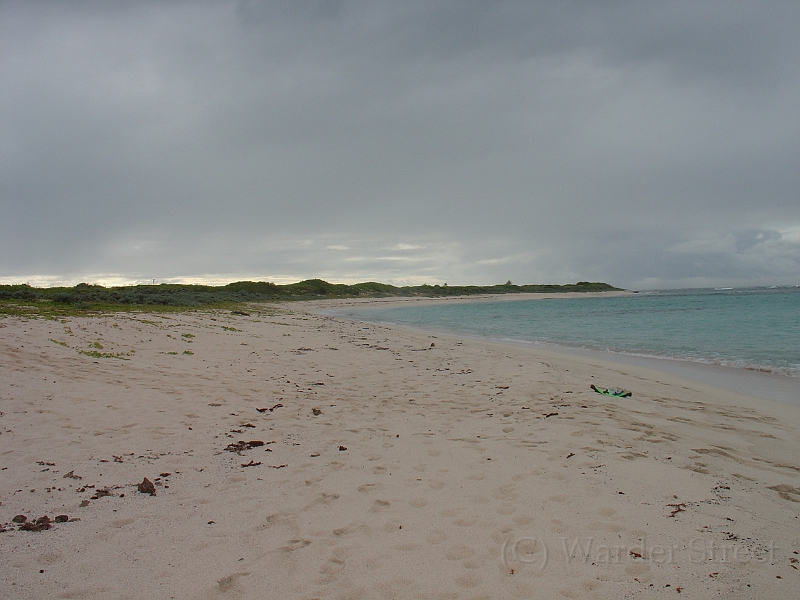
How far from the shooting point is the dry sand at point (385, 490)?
292 centimetres

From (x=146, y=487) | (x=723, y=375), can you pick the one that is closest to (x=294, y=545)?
(x=146, y=487)

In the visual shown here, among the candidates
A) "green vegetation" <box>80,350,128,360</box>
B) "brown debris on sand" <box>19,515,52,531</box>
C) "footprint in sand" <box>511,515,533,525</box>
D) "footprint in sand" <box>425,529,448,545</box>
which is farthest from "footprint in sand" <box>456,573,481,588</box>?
"green vegetation" <box>80,350,128,360</box>

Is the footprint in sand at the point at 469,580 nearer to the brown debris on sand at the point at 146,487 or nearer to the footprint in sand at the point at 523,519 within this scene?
the footprint in sand at the point at 523,519

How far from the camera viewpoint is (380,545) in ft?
10.8

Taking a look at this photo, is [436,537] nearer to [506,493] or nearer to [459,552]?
[459,552]

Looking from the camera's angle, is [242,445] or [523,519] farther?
[242,445]

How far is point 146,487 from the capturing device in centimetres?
407

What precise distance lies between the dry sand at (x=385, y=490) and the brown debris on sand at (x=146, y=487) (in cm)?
7

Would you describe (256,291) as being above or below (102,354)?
above

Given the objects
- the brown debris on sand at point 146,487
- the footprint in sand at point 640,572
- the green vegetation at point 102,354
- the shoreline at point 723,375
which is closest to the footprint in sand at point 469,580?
the footprint in sand at point 640,572

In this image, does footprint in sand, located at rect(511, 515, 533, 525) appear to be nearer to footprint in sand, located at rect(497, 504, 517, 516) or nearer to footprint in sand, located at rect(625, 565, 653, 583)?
footprint in sand, located at rect(497, 504, 517, 516)

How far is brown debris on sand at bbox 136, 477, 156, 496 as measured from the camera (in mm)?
4027

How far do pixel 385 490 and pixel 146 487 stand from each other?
2.19 m

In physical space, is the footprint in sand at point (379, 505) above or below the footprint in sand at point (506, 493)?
below
